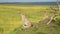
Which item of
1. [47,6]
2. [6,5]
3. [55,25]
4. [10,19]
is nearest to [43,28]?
[55,25]

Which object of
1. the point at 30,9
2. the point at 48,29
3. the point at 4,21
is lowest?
the point at 48,29

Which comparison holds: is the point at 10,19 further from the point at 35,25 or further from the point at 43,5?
the point at 43,5

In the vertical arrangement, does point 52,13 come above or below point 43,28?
above

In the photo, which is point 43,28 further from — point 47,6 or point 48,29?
point 47,6

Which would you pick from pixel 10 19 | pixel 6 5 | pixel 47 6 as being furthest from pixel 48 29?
pixel 6 5

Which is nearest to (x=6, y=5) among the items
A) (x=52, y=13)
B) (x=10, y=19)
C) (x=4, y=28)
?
(x=10, y=19)

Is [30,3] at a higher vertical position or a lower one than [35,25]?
higher
